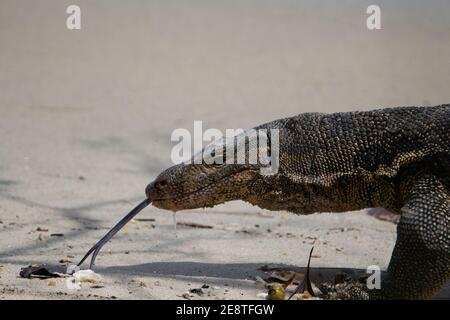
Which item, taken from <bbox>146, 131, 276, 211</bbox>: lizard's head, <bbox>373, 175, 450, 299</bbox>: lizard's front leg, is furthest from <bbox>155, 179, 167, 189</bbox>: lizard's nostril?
<bbox>373, 175, 450, 299</bbox>: lizard's front leg

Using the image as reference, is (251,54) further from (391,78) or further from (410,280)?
(410,280)

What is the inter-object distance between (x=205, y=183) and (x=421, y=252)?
1360 millimetres

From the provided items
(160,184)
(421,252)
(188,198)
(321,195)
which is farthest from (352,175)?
(160,184)

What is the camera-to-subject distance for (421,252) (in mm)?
4559

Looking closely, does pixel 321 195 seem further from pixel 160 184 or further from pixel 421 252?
pixel 160 184

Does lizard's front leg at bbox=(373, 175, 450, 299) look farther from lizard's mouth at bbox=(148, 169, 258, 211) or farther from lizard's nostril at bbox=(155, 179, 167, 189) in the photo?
lizard's nostril at bbox=(155, 179, 167, 189)

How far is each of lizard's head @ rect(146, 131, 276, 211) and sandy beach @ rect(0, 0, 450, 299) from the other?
0.49 meters

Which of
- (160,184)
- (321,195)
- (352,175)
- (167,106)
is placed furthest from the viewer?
(167,106)

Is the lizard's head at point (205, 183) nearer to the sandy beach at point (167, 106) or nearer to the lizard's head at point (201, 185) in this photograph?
the lizard's head at point (201, 185)

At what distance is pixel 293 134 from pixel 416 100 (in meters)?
8.98

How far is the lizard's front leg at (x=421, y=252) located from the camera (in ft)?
14.9

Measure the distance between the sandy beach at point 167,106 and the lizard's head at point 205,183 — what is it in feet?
1.62

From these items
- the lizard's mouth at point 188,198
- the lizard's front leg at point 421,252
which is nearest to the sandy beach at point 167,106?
the lizard's mouth at point 188,198

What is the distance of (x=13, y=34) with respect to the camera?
1620 centimetres
